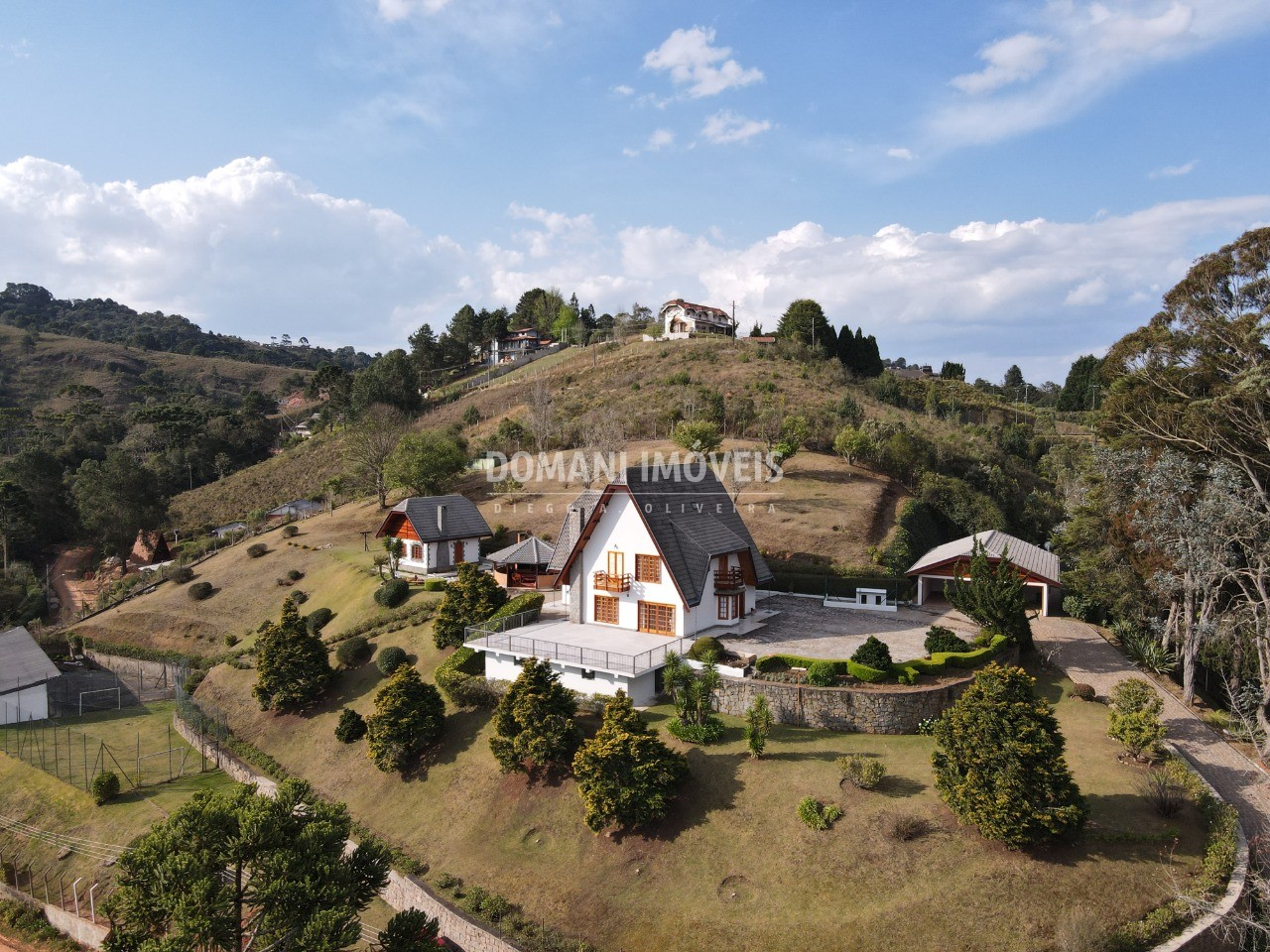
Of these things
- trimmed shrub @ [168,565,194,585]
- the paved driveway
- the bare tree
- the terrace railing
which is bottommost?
trimmed shrub @ [168,565,194,585]

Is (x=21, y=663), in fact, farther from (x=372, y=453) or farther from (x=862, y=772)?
(x=862, y=772)

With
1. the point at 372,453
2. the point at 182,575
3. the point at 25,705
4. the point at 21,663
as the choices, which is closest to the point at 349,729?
the point at 25,705

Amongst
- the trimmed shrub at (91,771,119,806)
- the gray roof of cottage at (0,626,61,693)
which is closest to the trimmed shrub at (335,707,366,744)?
the trimmed shrub at (91,771,119,806)

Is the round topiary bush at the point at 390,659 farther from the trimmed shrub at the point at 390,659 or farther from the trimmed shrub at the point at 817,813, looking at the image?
the trimmed shrub at the point at 817,813

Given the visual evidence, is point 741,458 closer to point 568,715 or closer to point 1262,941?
point 568,715

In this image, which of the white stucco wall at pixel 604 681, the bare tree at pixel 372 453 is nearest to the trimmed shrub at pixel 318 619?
the white stucco wall at pixel 604 681

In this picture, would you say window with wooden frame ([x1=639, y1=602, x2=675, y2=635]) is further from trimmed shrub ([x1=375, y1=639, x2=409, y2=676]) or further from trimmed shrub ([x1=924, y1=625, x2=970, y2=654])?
trimmed shrub ([x1=375, y1=639, x2=409, y2=676])

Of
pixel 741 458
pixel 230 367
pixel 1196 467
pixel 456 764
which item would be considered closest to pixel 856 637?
pixel 1196 467
